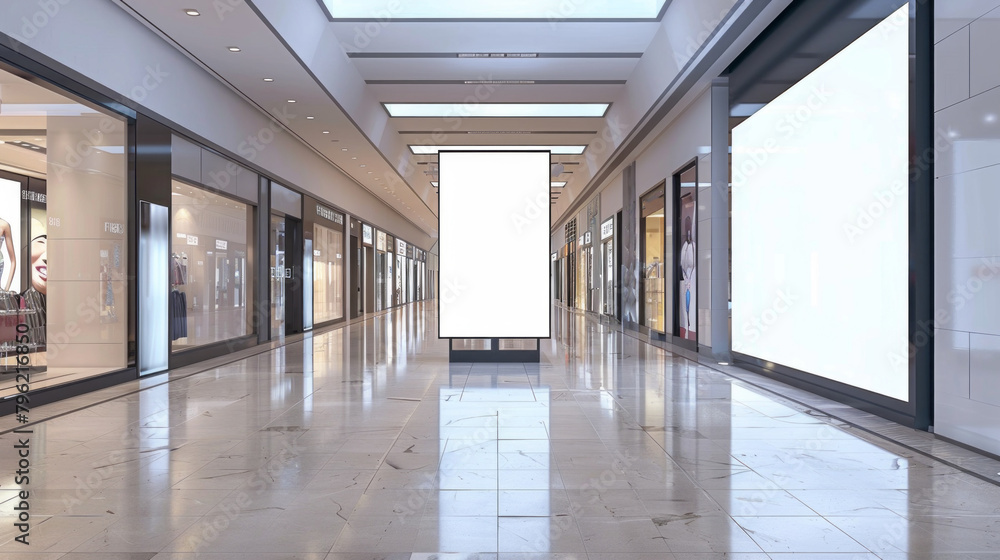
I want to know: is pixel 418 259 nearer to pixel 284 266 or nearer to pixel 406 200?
pixel 406 200

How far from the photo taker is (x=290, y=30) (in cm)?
871

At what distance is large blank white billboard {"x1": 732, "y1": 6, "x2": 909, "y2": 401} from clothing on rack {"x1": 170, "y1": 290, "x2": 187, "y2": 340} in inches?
331

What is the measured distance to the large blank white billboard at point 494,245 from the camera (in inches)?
398

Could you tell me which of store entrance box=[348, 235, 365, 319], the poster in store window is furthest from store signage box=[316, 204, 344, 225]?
the poster in store window

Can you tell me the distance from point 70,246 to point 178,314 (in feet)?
6.93

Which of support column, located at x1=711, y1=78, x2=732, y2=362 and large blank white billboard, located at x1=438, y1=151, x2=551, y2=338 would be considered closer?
large blank white billboard, located at x1=438, y1=151, x2=551, y2=338

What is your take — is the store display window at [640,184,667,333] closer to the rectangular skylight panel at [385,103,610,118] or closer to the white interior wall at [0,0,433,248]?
the rectangular skylight panel at [385,103,610,118]

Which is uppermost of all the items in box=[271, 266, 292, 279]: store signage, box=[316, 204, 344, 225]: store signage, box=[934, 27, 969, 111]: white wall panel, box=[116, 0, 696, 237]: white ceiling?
box=[116, 0, 696, 237]: white ceiling

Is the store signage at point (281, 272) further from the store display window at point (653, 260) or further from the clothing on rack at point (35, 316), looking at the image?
the store display window at point (653, 260)

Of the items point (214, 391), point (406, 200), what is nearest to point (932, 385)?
point (214, 391)

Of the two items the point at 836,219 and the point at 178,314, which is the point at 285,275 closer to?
the point at 178,314

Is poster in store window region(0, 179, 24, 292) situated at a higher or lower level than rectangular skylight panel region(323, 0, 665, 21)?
lower

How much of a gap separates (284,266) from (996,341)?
45.0ft

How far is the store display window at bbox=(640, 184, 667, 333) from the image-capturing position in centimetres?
1448
